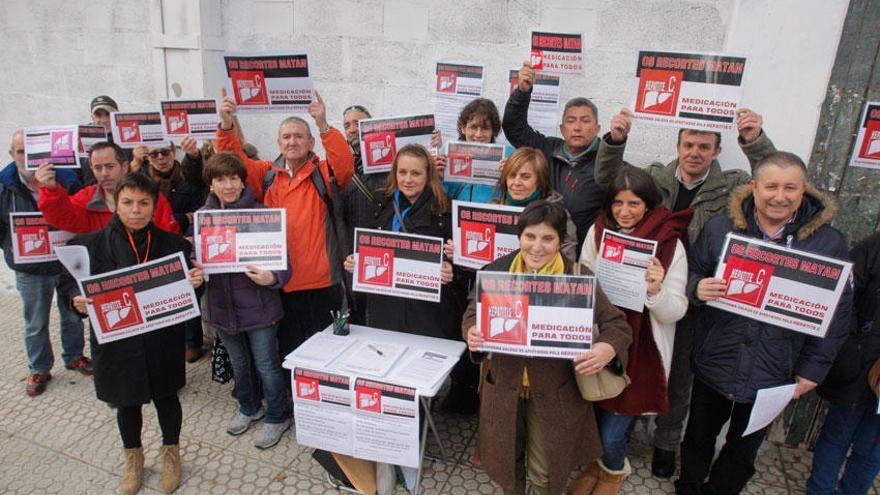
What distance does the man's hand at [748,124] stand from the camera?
3.04m

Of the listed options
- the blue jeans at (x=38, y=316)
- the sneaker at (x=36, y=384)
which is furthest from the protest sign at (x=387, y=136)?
the sneaker at (x=36, y=384)

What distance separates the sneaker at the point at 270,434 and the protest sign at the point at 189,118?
7.77 feet

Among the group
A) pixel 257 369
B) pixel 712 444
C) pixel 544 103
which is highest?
pixel 544 103

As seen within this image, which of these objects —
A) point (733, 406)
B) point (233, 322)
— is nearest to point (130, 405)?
point (233, 322)

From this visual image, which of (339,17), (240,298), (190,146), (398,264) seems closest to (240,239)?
(240,298)

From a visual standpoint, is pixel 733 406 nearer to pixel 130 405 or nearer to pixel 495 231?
pixel 495 231

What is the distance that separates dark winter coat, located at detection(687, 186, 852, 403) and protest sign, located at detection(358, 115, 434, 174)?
2.05 m

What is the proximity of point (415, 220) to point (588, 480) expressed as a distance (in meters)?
1.98

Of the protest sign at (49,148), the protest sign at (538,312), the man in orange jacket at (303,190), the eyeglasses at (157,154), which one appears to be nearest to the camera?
the protest sign at (538,312)

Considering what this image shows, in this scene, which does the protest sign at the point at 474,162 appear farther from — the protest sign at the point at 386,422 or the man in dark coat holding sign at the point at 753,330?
the protest sign at the point at 386,422

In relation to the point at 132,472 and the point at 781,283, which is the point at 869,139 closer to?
the point at 781,283

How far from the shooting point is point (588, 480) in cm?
330

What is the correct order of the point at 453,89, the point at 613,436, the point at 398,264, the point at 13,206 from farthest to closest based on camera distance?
the point at 453,89
the point at 13,206
the point at 398,264
the point at 613,436

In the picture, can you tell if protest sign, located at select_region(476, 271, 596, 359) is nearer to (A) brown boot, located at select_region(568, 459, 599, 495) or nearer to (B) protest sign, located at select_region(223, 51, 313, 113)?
(A) brown boot, located at select_region(568, 459, 599, 495)
